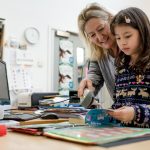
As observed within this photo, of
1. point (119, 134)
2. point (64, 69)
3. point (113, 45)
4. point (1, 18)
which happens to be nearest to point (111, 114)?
point (119, 134)

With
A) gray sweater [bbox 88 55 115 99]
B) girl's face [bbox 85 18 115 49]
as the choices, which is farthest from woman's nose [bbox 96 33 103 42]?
gray sweater [bbox 88 55 115 99]

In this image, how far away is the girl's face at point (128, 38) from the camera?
3.76 feet

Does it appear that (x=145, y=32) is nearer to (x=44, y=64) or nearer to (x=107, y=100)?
(x=44, y=64)

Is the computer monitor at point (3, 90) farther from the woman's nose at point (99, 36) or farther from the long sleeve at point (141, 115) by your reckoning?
the long sleeve at point (141, 115)

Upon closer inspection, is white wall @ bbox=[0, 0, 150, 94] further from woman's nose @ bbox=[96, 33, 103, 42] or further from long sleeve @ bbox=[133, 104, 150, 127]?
long sleeve @ bbox=[133, 104, 150, 127]

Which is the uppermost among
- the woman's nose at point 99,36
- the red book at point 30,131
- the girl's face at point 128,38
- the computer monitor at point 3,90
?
the woman's nose at point 99,36

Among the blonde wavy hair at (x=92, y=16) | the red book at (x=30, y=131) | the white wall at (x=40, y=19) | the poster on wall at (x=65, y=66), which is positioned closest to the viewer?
the red book at (x=30, y=131)

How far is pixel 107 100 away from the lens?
4.02 metres

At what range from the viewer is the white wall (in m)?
3.01

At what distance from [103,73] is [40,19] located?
1894 millimetres

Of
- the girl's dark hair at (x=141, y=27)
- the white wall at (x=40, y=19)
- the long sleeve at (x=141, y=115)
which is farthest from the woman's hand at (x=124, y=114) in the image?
the white wall at (x=40, y=19)

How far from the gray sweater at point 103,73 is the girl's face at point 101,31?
11cm

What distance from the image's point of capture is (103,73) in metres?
1.59

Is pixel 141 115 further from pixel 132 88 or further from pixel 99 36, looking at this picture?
pixel 99 36
